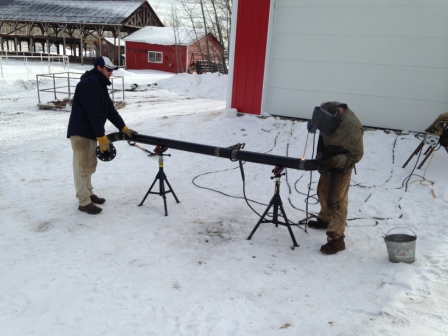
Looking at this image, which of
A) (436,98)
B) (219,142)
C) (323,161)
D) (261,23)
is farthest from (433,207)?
(261,23)

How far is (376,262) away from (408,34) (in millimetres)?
5258

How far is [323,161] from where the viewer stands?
408cm

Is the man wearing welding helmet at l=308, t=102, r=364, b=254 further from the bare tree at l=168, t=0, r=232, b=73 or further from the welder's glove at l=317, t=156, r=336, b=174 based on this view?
the bare tree at l=168, t=0, r=232, b=73

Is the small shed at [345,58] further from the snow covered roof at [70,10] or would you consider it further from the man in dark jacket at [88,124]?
the snow covered roof at [70,10]

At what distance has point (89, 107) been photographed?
4.64 meters

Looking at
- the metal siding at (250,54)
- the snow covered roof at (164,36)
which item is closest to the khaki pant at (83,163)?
the metal siding at (250,54)

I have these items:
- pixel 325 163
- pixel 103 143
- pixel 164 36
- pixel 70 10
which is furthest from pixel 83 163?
pixel 70 10

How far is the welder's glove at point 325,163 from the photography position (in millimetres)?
4027

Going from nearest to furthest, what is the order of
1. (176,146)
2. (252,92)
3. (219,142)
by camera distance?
(176,146), (219,142), (252,92)

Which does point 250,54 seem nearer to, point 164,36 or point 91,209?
point 91,209

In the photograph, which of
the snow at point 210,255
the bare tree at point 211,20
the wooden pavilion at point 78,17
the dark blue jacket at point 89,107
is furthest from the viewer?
the wooden pavilion at point 78,17

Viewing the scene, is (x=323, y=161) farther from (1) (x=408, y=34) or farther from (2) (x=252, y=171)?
(1) (x=408, y=34)

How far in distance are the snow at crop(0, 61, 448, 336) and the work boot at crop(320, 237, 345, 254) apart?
0.07 metres

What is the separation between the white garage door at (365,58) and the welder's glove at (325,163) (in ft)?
14.4
